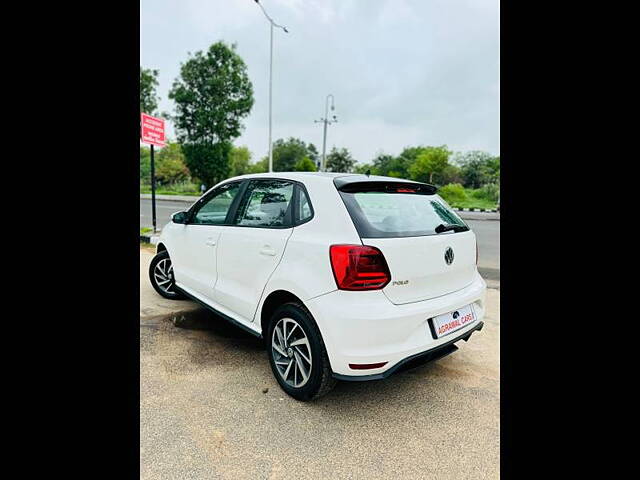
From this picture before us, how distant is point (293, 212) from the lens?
8.46ft

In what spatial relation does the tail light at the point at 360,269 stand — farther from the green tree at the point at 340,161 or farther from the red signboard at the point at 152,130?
the green tree at the point at 340,161

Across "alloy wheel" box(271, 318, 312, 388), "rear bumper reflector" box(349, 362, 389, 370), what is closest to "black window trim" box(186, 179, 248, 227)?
"alloy wheel" box(271, 318, 312, 388)

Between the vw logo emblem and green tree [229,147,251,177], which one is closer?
the vw logo emblem

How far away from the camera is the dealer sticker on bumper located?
7.62 ft

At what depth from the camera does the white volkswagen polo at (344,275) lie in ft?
6.95

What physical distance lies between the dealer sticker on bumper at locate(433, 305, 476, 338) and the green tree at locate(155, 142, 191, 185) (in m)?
46.4

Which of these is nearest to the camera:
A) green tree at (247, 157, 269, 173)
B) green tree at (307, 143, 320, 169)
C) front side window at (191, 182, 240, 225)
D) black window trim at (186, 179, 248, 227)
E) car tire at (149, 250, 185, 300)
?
black window trim at (186, 179, 248, 227)

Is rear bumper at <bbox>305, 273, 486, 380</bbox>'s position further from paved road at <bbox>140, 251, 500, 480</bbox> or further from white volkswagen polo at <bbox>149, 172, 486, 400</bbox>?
paved road at <bbox>140, 251, 500, 480</bbox>

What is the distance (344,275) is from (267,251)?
29.0 inches

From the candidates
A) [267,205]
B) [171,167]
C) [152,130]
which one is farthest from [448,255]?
[171,167]

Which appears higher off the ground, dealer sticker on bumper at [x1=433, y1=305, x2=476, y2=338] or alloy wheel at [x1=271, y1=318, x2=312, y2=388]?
dealer sticker on bumper at [x1=433, y1=305, x2=476, y2=338]

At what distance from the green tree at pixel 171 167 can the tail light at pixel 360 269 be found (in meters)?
46.4

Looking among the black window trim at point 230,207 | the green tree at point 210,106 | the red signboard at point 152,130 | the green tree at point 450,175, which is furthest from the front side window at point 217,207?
the green tree at point 450,175
